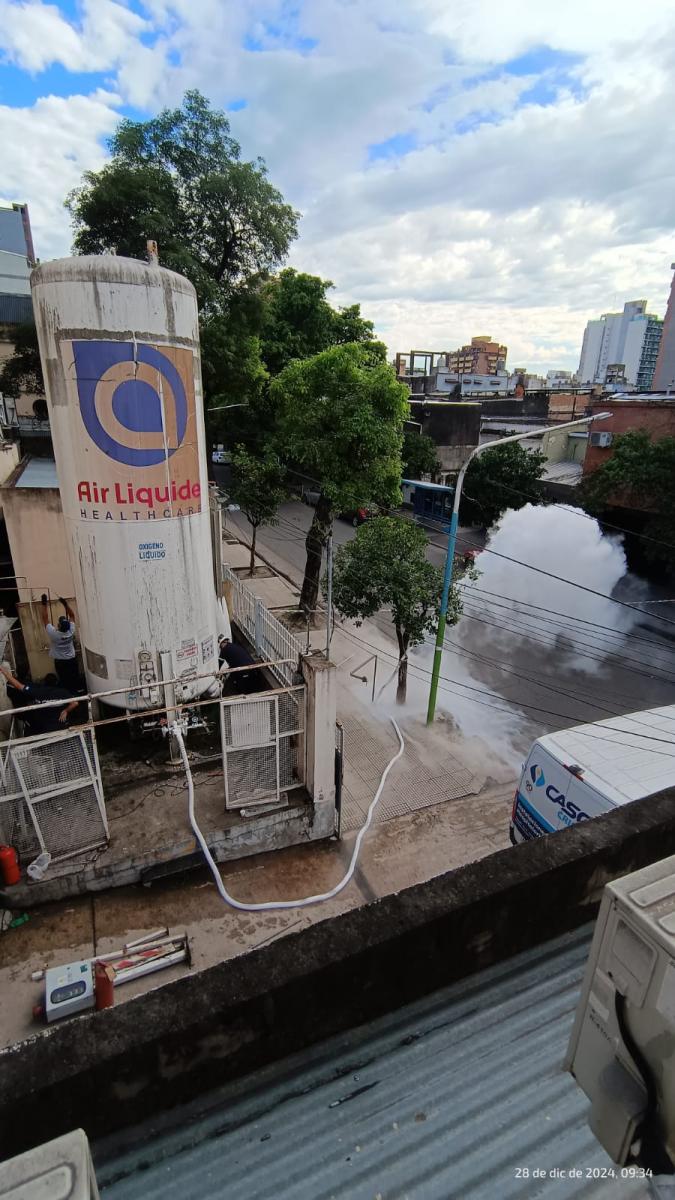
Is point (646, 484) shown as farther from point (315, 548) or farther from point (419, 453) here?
point (419, 453)

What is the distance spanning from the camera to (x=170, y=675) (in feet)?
26.5

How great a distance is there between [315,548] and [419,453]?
667 inches

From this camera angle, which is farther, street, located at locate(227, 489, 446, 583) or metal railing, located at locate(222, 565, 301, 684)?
street, located at locate(227, 489, 446, 583)

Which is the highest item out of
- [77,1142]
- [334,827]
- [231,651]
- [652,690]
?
[77,1142]

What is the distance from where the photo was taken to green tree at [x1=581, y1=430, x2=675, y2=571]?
1873 cm

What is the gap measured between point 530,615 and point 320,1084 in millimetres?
17912

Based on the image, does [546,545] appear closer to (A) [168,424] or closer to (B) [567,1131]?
(A) [168,424]

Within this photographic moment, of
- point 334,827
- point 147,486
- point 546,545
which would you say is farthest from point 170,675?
point 546,545

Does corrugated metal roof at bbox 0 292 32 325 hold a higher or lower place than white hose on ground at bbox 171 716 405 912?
higher

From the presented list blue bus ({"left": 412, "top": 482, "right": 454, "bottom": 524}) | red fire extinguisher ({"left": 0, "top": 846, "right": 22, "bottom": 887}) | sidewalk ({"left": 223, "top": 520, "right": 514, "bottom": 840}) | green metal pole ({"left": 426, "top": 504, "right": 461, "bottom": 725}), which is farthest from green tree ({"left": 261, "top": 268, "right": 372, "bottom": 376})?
red fire extinguisher ({"left": 0, "top": 846, "right": 22, "bottom": 887})

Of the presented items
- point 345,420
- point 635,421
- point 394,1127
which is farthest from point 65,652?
point 635,421

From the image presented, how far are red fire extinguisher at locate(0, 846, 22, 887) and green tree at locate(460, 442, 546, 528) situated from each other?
2271cm

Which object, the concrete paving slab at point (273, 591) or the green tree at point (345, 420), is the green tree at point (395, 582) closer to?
the green tree at point (345, 420)

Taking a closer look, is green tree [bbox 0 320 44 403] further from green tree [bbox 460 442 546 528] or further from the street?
green tree [bbox 460 442 546 528]
